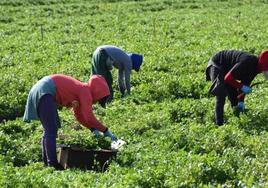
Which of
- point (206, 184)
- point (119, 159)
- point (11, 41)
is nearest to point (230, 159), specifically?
point (206, 184)

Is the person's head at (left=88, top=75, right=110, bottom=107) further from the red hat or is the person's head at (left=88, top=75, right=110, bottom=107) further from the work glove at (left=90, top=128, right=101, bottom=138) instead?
the red hat

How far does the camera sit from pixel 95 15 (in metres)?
32.5

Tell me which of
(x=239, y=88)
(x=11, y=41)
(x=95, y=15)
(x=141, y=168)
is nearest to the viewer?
(x=141, y=168)

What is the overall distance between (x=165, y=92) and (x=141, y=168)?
585cm

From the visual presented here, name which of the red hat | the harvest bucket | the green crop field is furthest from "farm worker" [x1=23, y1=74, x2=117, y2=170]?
the red hat

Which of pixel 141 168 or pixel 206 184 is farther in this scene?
pixel 141 168

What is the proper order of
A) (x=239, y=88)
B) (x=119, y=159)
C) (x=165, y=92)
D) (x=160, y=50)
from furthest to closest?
(x=160, y=50) → (x=165, y=92) → (x=239, y=88) → (x=119, y=159)

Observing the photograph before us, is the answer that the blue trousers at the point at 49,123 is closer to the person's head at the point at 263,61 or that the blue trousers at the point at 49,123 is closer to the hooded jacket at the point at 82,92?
the hooded jacket at the point at 82,92

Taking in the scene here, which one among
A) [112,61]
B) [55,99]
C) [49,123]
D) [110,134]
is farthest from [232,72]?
[49,123]

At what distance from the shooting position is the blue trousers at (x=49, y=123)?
934 cm

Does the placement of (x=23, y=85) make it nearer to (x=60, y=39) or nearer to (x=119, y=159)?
(x=119, y=159)

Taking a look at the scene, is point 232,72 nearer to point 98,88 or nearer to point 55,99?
point 98,88

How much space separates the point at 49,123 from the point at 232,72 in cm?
345

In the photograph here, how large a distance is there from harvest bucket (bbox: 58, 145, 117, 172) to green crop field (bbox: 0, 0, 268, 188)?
0.33 m
